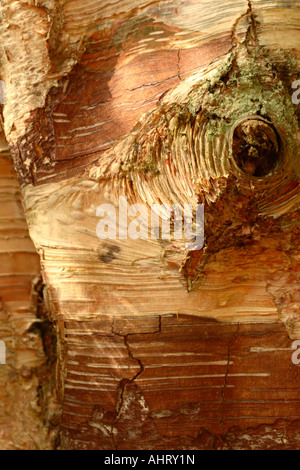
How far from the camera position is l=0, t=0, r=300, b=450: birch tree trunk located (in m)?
1.14

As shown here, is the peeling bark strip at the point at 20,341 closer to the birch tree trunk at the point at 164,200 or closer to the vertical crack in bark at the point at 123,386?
the birch tree trunk at the point at 164,200

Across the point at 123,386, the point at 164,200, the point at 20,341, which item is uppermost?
the point at 164,200

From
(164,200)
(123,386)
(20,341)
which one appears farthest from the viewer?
(20,341)

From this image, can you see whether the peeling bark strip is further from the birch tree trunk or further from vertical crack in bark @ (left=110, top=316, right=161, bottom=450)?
vertical crack in bark @ (left=110, top=316, right=161, bottom=450)

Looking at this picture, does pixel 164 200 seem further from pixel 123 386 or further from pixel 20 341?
pixel 20 341

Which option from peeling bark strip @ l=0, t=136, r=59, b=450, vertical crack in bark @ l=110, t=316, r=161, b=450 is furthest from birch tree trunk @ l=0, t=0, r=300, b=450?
peeling bark strip @ l=0, t=136, r=59, b=450

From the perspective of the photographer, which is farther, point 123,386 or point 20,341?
point 20,341

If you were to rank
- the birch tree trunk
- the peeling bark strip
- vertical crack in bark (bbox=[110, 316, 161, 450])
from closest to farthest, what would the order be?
the birch tree trunk
vertical crack in bark (bbox=[110, 316, 161, 450])
the peeling bark strip

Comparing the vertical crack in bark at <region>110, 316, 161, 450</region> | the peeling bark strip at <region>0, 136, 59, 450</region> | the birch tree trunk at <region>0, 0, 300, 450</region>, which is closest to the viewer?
the birch tree trunk at <region>0, 0, 300, 450</region>

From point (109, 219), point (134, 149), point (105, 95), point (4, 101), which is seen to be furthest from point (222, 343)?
point (4, 101)

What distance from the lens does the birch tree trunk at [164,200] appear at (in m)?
1.14

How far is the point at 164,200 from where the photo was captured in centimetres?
121

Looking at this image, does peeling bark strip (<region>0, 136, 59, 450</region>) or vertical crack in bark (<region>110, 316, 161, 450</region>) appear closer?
vertical crack in bark (<region>110, 316, 161, 450</region>)

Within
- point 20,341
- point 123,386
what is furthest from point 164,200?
point 20,341
